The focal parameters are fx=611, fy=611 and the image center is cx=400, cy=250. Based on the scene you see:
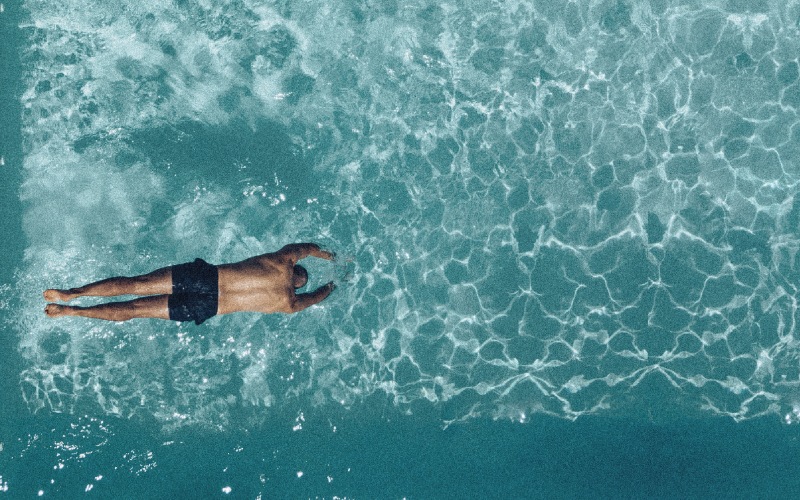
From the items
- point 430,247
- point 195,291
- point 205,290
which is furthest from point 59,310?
point 430,247

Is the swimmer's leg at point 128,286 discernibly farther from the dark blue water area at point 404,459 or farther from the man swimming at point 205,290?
the dark blue water area at point 404,459

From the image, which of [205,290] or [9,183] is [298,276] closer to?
[205,290]

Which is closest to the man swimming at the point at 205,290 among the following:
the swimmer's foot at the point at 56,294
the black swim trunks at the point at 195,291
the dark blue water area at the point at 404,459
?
the black swim trunks at the point at 195,291

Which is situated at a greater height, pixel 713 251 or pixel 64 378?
pixel 713 251

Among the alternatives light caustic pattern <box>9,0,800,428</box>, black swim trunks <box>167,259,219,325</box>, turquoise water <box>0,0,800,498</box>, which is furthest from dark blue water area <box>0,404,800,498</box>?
black swim trunks <box>167,259,219,325</box>

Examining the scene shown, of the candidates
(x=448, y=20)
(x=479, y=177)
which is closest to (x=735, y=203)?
(x=479, y=177)

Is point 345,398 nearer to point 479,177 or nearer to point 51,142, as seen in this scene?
point 479,177
